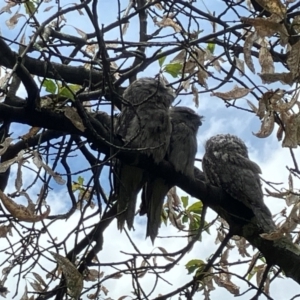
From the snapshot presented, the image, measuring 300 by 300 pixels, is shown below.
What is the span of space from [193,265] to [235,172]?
0.75 m

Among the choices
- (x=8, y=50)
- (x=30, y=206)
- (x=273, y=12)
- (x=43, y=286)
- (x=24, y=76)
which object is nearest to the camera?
(x=273, y=12)

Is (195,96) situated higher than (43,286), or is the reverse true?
(195,96)

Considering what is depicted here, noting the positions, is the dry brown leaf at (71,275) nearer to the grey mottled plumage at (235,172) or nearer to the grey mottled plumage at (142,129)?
the grey mottled plumage at (235,172)

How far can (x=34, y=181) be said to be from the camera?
313cm

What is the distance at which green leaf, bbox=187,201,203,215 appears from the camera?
12.7ft

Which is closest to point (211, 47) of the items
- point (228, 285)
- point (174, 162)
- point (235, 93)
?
point (174, 162)

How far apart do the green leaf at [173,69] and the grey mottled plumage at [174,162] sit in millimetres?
638

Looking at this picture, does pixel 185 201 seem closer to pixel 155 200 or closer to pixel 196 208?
pixel 196 208

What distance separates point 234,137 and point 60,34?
154cm

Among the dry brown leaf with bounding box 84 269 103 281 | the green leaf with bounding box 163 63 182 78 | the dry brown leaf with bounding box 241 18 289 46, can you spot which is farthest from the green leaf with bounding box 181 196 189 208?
the dry brown leaf with bounding box 241 18 289 46

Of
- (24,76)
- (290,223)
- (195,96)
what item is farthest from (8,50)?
(290,223)

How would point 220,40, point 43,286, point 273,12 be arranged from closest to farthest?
point 273,12 → point 43,286 → point 220,40

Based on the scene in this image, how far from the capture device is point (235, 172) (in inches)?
155

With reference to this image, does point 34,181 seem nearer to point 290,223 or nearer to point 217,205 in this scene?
point 217,205
